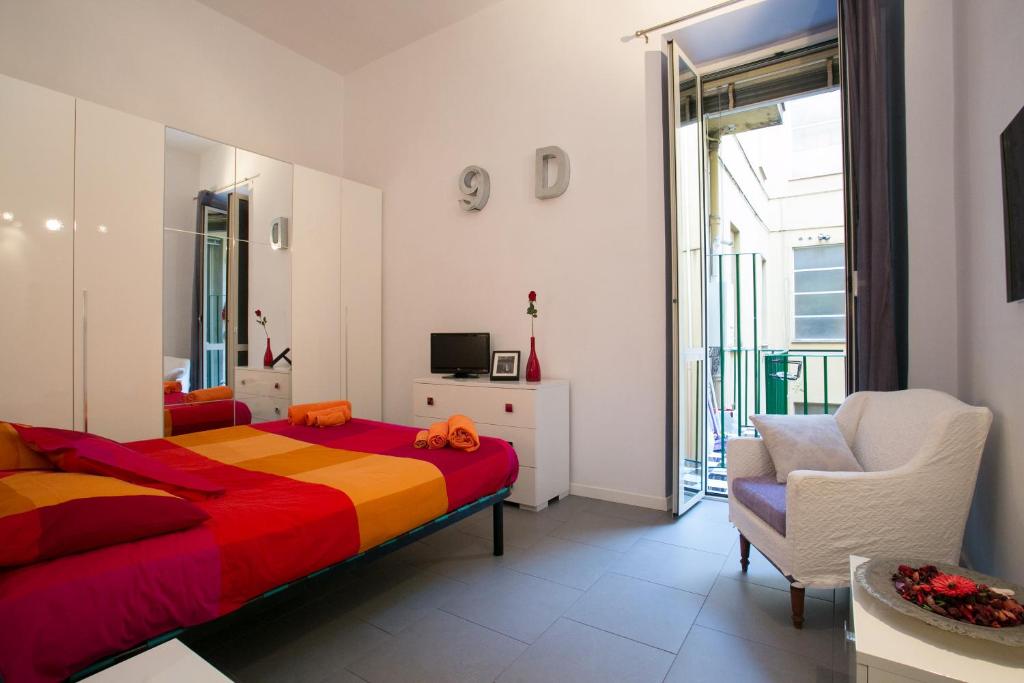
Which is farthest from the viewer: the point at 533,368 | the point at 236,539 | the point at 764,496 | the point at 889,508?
the point at 533,368

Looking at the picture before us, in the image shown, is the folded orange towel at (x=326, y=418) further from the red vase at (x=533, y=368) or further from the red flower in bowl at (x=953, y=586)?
the red flower in bowl at (x=953, y=586)

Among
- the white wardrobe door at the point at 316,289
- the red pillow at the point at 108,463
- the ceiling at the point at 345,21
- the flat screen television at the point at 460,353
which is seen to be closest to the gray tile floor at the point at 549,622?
the red pillow at the point at 108,463

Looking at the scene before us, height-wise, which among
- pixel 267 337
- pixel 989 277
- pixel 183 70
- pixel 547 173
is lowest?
pixel 267 337

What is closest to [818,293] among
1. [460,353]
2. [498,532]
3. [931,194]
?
[931,194]

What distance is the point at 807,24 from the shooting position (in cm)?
297

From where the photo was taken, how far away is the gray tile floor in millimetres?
1603

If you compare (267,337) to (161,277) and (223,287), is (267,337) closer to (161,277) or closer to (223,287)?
(223,287)

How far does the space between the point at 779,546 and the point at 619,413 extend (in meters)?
1.49

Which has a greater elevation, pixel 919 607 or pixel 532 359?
pixel 532 359

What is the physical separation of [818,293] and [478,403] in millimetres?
6096

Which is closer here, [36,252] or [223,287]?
[36,252]

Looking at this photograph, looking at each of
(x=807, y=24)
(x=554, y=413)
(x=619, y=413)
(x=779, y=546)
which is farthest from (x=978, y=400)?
(x=807, y=24)

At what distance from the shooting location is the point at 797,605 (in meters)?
1.80

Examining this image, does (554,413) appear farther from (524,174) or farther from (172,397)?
(172,397)
